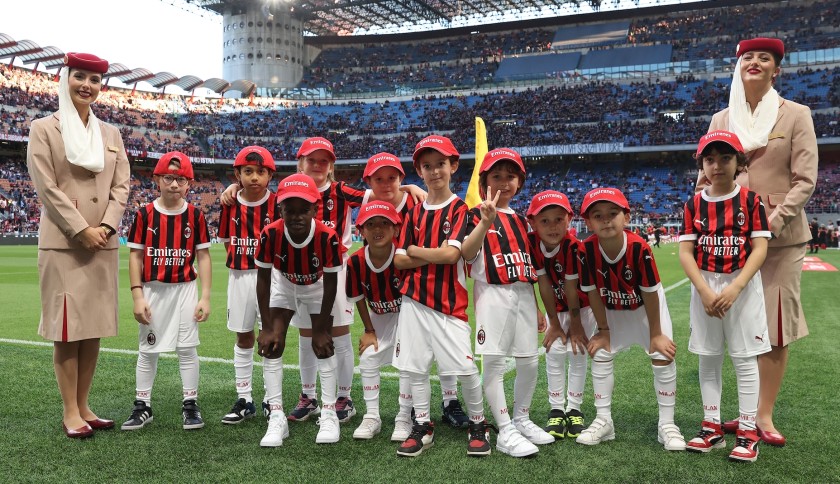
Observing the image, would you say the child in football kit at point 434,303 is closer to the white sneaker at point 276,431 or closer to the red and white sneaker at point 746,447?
the white sneaker at point 276,431

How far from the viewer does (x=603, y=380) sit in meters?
3.99

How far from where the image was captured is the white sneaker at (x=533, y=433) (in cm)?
387

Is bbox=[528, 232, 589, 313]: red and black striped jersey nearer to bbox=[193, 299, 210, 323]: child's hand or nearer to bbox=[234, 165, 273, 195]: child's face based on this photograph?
bbox=[234, 165, 273, 195]: child's face

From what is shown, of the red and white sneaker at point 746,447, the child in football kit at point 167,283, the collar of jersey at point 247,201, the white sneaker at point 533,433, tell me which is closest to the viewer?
the red and white sneaker at point 746,447

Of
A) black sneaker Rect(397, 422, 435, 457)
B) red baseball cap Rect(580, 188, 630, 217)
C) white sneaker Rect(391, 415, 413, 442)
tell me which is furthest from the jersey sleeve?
red baseball cap Rect(580, 188, 630, 217)

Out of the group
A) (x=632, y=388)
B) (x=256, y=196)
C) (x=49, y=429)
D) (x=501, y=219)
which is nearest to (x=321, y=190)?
(x=256, y=196)

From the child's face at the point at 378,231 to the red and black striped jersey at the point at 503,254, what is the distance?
545 mm

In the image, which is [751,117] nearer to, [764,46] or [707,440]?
[764,46]

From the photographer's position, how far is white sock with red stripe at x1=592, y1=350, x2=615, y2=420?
13.0 feet

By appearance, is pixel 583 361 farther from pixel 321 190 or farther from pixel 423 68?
pixel 423 68

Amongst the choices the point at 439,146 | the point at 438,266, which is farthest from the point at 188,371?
the point at 439,146

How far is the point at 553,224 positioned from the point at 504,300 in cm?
63

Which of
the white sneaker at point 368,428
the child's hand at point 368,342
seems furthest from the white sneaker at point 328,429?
the child's hand at point 368,342

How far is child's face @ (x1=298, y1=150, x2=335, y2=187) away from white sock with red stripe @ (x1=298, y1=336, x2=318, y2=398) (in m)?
1.22
